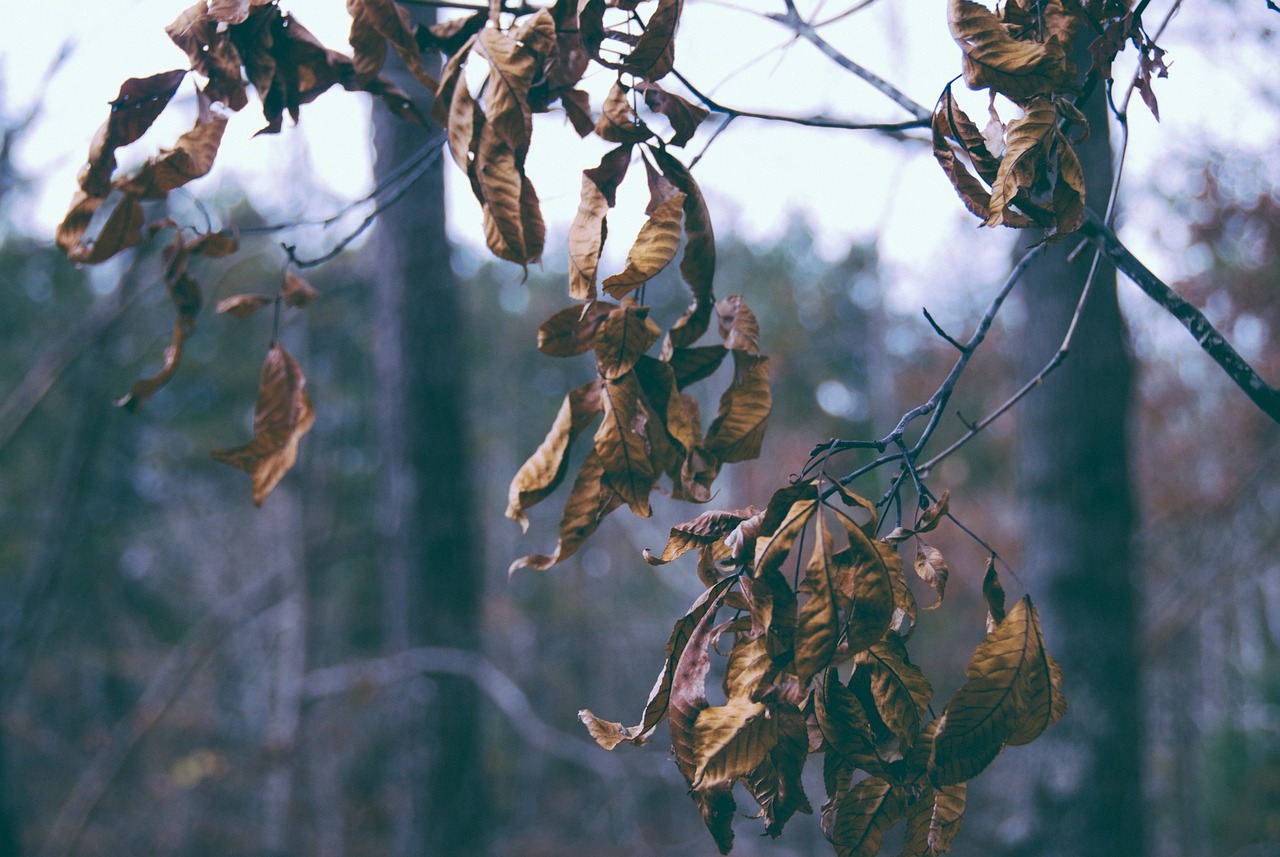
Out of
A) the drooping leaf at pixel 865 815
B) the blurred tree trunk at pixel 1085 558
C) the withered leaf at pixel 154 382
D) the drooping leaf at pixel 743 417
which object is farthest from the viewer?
the blurred tree trunk at pixel 1085 558

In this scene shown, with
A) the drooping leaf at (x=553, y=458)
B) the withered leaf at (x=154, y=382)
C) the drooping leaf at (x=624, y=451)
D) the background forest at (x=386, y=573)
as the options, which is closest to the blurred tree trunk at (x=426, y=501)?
the background forest at (x=386, y=573)

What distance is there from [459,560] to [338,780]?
8.35m

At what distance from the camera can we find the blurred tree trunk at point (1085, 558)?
12.2 ft

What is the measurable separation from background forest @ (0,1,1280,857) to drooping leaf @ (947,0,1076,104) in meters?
3.78

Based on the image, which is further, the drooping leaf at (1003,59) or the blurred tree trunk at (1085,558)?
the blurred tree trunk at (1085,558)

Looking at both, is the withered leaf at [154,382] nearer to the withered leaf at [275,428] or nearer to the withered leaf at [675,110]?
the withered leaf at [275,428]

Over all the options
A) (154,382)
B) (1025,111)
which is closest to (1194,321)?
(1025,111)

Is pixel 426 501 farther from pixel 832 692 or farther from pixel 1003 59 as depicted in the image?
pixel 1003 59

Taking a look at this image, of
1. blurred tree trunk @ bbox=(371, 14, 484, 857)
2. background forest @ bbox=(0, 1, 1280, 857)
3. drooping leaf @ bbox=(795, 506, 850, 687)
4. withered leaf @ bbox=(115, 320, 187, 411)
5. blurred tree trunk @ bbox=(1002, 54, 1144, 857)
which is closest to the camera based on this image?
drooping leaf @ bbox=(795, 506, 850, 687)

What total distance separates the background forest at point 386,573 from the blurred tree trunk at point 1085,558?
235 cm

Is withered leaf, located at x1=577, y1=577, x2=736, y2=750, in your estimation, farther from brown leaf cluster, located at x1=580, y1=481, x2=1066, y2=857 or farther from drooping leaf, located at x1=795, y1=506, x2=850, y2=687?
drooping leaf, located at x1=795, y1=506, x2=850, y2=687

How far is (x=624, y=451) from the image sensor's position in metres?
1.09

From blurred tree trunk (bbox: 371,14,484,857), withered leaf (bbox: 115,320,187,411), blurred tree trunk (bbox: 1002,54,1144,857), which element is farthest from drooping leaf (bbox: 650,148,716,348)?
blurred tree trunk (bbox: 371,14,484,857)

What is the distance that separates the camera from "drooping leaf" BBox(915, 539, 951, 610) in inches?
38.2
